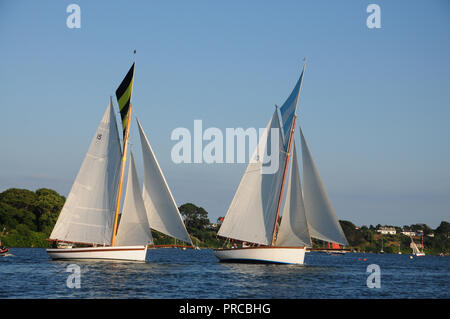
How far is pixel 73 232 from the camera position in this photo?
53375mm

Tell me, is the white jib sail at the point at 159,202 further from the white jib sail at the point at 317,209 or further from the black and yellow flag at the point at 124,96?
the white jib sail at the point at 317,209

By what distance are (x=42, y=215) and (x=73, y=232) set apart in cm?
6423

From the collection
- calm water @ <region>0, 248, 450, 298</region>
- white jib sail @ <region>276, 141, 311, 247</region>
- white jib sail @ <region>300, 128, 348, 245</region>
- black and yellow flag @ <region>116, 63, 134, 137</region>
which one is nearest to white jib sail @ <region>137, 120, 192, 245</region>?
calm water @ <region>0, 248, 450, 298</region>

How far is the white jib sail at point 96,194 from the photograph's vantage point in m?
53.2

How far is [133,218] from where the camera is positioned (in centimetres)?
5119

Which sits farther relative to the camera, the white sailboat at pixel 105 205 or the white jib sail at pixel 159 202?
the white sailboat at pixel 105 205

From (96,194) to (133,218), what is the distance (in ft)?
15.9

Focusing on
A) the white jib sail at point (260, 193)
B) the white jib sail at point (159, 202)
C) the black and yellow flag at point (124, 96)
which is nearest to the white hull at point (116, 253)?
the white jib sail at point (159, 202)

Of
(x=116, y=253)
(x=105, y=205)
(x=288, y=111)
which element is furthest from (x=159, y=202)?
(x=288, y=111)

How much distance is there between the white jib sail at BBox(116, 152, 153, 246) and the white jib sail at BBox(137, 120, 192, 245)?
79cm

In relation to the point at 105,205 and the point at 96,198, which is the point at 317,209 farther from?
the point at 96,198

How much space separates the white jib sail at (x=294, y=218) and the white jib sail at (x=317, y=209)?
53 centimetres
